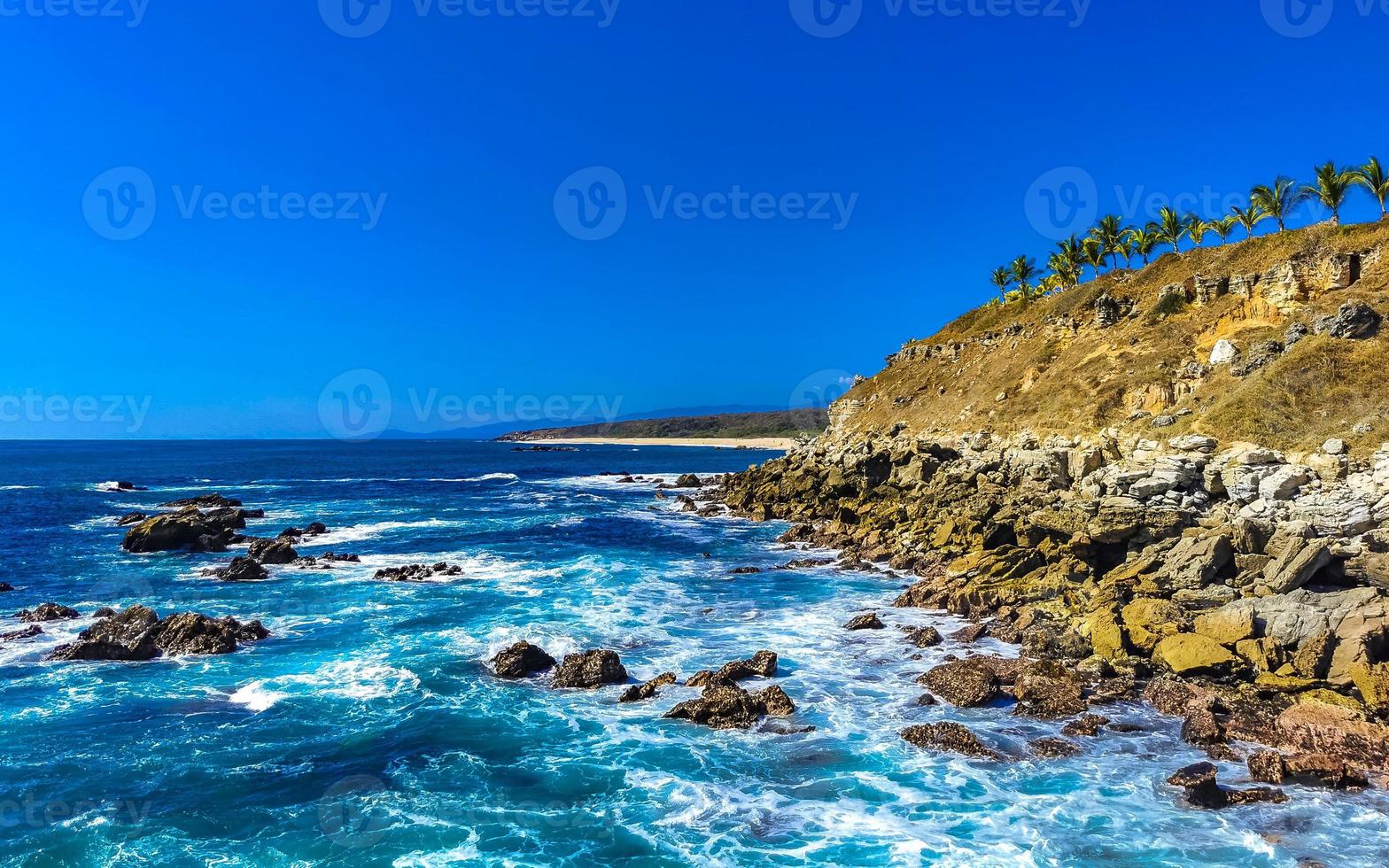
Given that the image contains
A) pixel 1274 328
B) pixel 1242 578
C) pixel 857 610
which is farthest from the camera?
pixel 1274 328

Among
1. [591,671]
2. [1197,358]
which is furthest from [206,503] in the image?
[1197,358]

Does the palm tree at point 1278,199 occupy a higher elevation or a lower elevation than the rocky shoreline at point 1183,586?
higher

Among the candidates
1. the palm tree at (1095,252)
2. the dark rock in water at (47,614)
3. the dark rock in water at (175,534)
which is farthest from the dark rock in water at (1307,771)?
the palm tree at (1095,252)

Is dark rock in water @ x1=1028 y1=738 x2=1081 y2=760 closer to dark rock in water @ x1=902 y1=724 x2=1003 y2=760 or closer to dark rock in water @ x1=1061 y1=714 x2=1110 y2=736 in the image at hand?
dark rock in water @ x1=1061 y1=714 x2=1110 y2=736

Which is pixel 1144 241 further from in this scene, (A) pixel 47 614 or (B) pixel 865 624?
(A) pixel 47 614

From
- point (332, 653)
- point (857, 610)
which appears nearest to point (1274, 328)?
point (857, 610)

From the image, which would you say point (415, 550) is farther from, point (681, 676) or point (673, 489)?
point (673, 489)

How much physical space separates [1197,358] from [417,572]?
49482 millimetres

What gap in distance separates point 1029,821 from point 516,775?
36.2ft

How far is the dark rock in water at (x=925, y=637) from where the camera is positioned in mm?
25250

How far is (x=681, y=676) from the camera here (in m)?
23.4

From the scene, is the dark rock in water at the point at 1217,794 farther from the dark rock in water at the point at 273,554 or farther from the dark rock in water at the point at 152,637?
the dark rock in water at the point at 273,554

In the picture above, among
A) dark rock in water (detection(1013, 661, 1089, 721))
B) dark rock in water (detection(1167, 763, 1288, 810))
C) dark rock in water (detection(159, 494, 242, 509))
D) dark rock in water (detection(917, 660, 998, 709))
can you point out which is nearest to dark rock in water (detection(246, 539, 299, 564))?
dark rock in water (detection(159, 494, 242, 509))

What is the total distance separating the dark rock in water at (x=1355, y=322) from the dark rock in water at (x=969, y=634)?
3112cm
